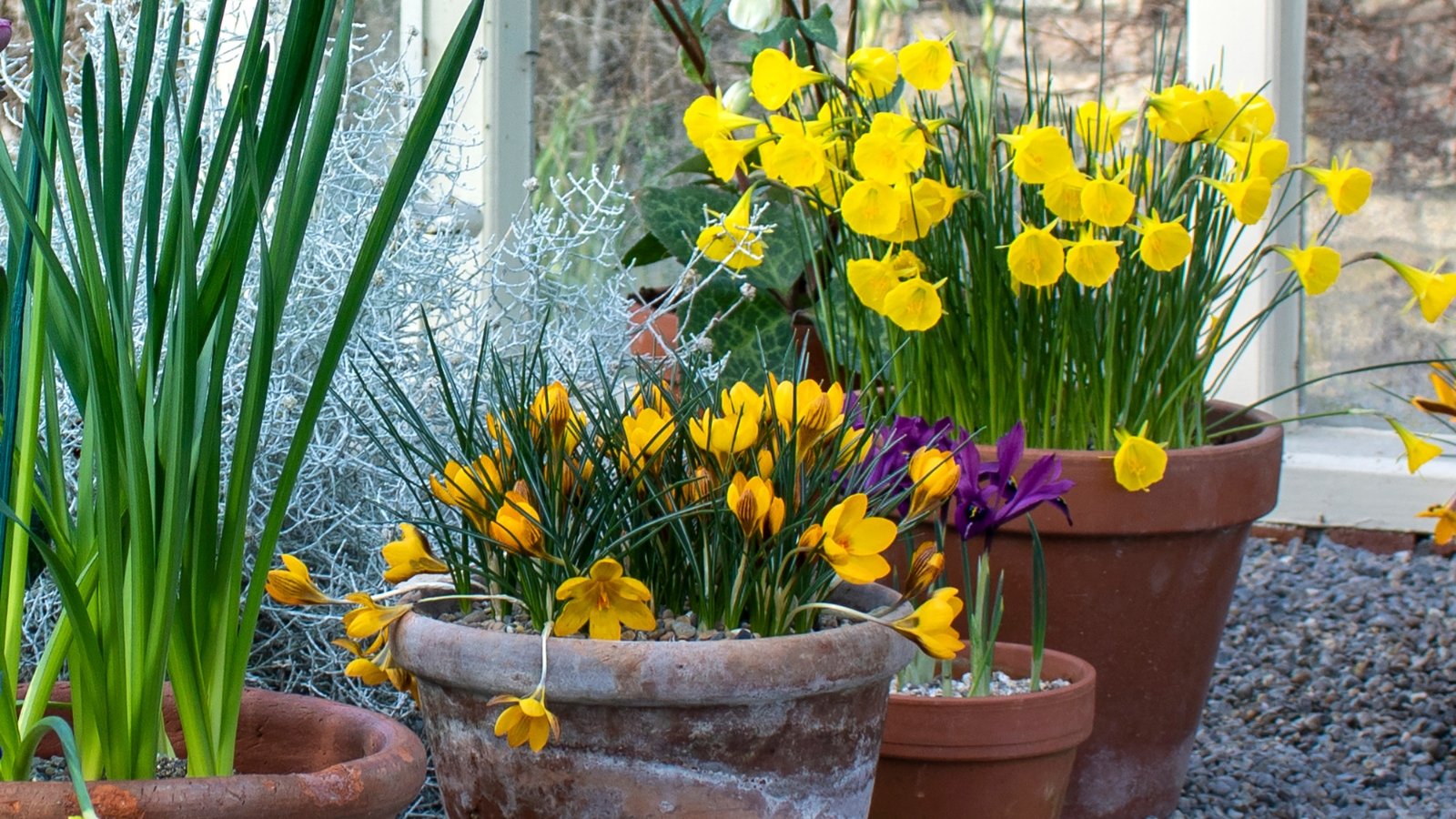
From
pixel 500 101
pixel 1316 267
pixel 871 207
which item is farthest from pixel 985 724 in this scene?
pixel 500 101

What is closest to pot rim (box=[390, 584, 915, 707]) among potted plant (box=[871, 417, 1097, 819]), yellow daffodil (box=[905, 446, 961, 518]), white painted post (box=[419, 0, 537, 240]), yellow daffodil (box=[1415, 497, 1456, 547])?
yellow daffodil (box=[905, 446, 961, 518])

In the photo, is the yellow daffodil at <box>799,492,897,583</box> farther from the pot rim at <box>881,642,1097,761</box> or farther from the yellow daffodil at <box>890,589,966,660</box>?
the pot rim at <box>881,642,1097,761</box>

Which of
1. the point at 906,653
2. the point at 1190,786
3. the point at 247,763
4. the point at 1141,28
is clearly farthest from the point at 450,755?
the point at 1141,28

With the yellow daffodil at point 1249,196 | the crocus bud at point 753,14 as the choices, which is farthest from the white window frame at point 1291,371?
the yellow daffodil at point 1249,196

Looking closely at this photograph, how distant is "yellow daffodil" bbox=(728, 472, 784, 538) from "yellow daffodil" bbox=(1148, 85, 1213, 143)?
2.16ft

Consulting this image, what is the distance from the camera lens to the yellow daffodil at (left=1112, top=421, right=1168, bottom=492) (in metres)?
1.33

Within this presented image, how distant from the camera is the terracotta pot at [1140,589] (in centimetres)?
138

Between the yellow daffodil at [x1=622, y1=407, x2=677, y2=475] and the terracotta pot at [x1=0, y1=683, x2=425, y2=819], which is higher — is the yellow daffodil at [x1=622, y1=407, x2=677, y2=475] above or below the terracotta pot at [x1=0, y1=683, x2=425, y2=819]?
above

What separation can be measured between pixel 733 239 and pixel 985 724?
552 millimetres

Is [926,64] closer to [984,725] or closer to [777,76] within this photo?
[777,76]

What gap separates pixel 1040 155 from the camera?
127 cm

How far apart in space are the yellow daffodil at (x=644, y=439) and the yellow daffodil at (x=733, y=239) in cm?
46

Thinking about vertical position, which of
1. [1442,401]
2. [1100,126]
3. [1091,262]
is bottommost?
[1442,401]

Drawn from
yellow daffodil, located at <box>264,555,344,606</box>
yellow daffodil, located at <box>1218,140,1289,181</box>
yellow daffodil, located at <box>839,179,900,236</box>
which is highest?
yellow daffodil, located at <box>1218,140,1289,181</box>
